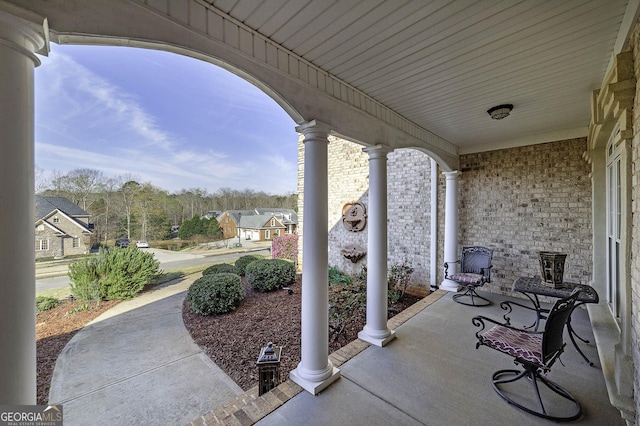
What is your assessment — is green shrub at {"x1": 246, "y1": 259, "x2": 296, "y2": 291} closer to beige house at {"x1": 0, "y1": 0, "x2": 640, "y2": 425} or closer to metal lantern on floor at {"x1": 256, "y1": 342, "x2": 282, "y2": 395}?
beige house at {"x1": 0, "y1": 0, "x2": 640, "y2": 425}

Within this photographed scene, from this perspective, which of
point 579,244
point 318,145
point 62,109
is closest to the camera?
point 318,145

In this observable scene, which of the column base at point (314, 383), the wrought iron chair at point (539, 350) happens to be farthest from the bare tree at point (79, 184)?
the wrought iron chair at point (539, 350)

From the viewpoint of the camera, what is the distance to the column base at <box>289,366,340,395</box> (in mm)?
2278

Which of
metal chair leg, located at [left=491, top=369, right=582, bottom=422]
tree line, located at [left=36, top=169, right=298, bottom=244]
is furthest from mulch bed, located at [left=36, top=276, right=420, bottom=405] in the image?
tree line, located at [left=36, top=169, right=298, bottom=244]

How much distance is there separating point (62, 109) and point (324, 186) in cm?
1294

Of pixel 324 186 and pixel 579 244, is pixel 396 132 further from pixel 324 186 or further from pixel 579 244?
pixel 579 244

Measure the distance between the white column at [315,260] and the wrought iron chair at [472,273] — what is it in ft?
10.9

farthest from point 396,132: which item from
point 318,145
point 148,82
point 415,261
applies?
point 148,82

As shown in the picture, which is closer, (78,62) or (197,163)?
(78,62)

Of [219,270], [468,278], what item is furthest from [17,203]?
[219,270]

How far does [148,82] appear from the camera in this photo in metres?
14.2

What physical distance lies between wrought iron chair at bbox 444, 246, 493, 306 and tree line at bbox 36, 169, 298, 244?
32.5 ft

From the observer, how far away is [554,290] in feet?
10.3

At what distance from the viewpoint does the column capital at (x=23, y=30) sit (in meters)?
0.98
